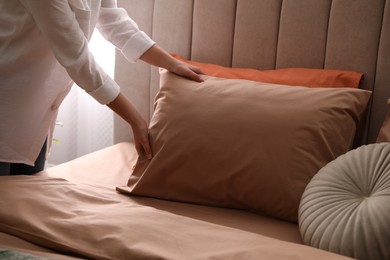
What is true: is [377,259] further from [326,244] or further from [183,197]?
[183,197]

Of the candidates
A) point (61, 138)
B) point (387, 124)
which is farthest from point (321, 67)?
point (61, 138)

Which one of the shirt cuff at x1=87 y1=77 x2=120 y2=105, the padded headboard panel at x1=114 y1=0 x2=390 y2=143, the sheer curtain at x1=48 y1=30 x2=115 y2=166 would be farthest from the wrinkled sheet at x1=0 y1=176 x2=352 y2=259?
the sheer curtain at x1=48 y1=30 x2=115 y2=166

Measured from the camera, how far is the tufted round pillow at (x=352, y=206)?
2.74 ft

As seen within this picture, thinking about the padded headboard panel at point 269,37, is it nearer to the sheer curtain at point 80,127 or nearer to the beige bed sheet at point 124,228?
the sheer curtain at point 80,127

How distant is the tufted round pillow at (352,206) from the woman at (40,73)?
510 mm

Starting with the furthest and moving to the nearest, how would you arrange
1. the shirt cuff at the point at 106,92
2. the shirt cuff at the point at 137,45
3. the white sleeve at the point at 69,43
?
the shirt cuff at the point at 137,45
the shirt cuff at the point at 106,92
the white sleeve at the point at 69,43

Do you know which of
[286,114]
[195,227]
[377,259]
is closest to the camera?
[377,259]

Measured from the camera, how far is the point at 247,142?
1125 millimetres

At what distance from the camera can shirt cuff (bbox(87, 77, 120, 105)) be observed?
1.18 m

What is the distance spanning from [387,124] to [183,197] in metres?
0.59

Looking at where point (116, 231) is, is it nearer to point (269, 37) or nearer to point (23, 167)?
point (23, 167)

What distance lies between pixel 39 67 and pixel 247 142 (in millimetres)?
606

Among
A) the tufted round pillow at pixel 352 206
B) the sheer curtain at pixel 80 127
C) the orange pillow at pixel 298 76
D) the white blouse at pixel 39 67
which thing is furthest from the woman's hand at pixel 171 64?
the sheer curtain at pixel 80 127

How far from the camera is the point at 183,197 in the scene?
1215 mm
